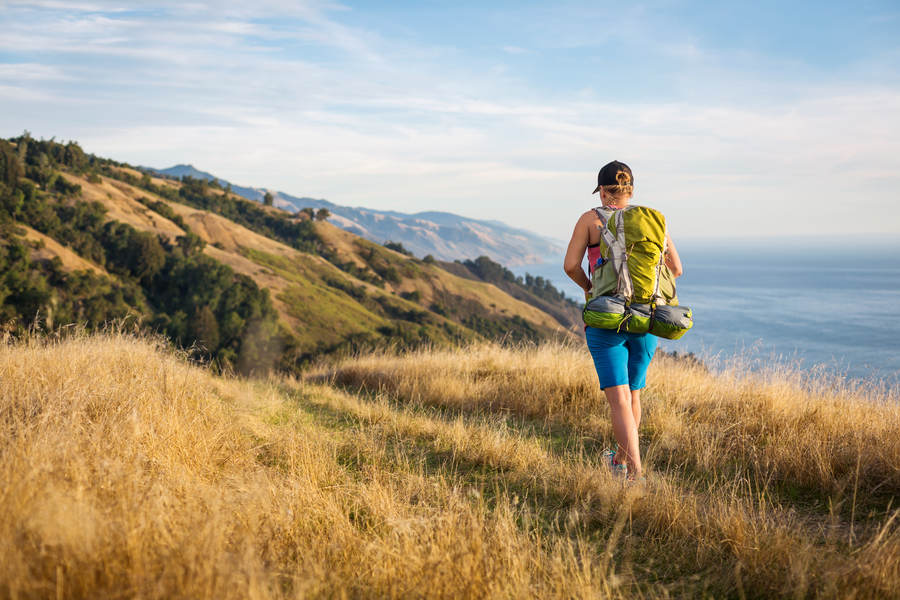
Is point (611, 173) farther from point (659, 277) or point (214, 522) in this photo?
point (214, 522)

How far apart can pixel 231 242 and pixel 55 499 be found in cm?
6702

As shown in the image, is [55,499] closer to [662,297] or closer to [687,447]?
[662,297]

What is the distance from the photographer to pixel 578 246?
11.9ft

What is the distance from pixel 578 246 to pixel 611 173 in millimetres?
565

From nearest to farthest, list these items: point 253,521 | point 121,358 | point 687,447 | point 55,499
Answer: point 55,499 < point 253,521 < point 687,447 < point 121,358

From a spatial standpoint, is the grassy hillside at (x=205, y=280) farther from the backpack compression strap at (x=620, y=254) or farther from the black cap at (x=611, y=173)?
the backpack compression strap at (x=620, y=254)

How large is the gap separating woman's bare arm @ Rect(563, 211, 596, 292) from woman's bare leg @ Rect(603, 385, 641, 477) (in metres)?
0.76

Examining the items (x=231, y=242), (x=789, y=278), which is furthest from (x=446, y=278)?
(x=789, y=278)

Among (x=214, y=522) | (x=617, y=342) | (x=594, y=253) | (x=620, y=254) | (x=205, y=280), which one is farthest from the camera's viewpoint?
(x=205, y=280)

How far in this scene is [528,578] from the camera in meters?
2.05

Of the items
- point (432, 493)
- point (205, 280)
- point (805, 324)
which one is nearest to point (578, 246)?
point (432, 493)

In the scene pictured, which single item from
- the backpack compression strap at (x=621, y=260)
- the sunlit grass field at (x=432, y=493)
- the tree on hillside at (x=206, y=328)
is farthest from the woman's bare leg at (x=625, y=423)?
the tree on hillside at (x=206, y=328)

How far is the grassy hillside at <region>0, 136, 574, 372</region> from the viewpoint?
39.7m

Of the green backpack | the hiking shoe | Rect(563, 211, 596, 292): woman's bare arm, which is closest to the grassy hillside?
the hiking shoe
